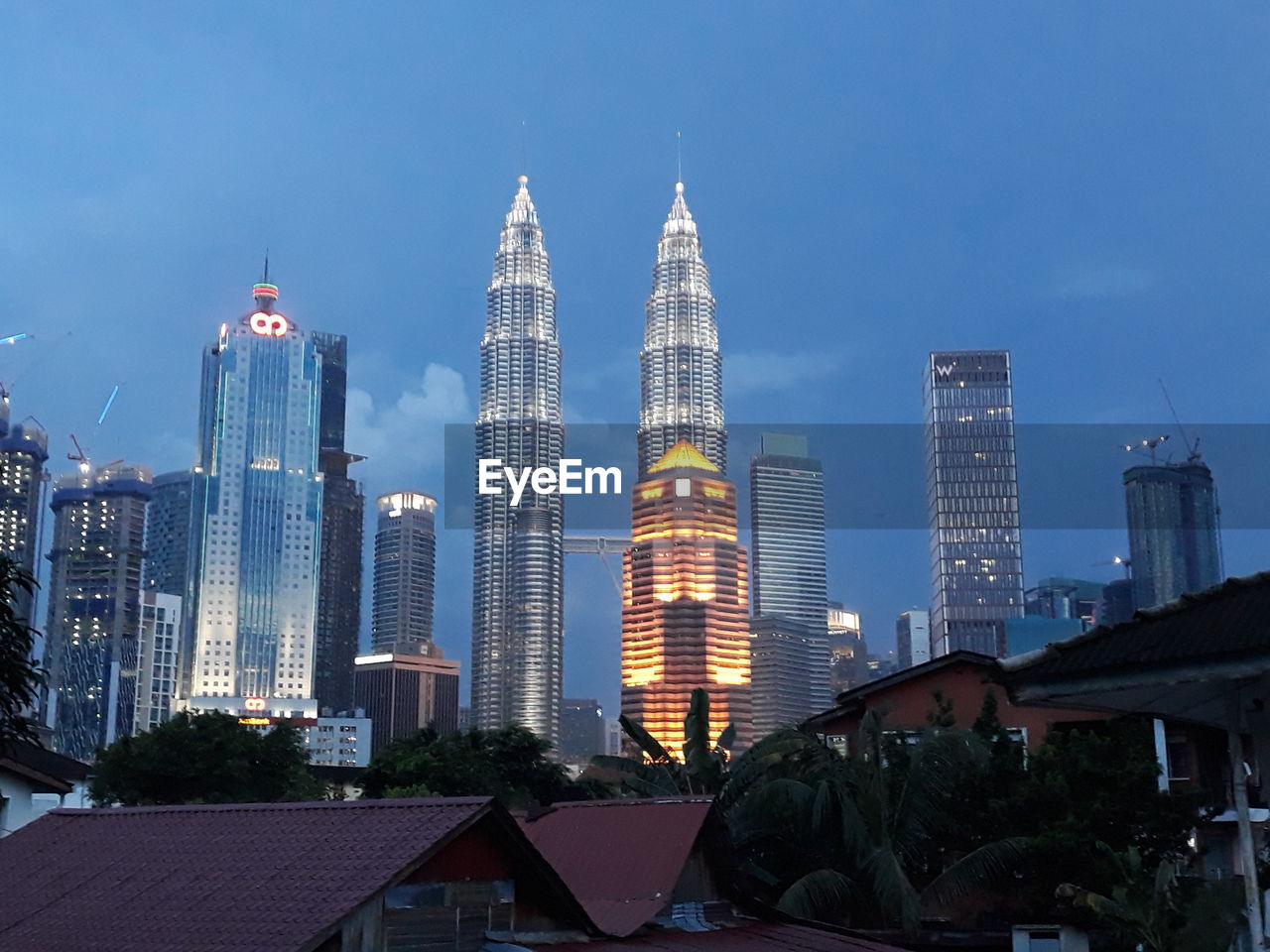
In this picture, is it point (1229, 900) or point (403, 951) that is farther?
point (403, 951)

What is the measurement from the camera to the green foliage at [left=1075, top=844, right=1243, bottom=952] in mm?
12859

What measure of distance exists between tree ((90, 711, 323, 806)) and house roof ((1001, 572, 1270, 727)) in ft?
194

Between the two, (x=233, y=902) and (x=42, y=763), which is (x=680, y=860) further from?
(x=42, y=763)

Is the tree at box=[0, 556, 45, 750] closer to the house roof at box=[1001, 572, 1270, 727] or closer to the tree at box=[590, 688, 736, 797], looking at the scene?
the house roof at box=[1001, 572, 1270, 727]

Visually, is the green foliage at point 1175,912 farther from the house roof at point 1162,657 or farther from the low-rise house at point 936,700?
the low-rise house at point 936,700

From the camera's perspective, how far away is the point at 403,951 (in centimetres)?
1606

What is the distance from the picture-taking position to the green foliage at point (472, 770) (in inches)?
2472

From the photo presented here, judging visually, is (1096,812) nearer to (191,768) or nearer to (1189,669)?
(1189,669)

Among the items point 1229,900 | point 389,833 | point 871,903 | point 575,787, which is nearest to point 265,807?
point 389,833

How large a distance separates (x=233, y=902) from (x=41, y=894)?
3.37 meters

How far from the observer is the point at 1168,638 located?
9.31m

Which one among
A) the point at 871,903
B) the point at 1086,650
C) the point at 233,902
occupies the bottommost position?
the point at 871,903

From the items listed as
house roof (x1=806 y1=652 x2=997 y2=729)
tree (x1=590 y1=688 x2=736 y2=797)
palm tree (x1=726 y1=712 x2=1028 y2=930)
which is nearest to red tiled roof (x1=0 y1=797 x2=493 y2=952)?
palm tree (x1=726 y1=712 x2=1028 y2=930)

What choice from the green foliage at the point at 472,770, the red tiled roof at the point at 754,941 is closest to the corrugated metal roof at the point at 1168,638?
the red tiled roof at the point at 754,941
